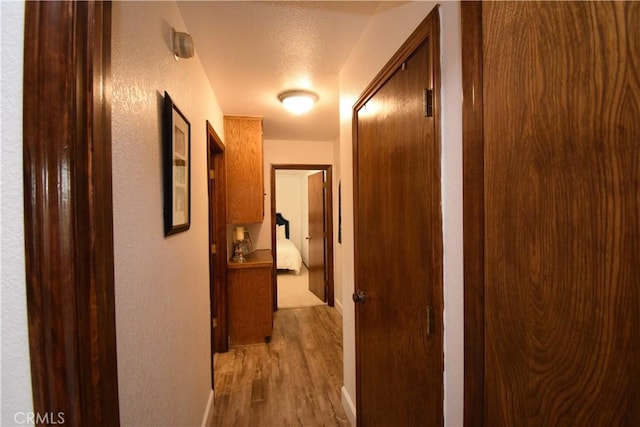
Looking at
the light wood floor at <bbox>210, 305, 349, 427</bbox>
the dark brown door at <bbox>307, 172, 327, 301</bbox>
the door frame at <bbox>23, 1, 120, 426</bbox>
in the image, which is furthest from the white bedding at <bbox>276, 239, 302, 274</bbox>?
the door frame at <bbox>23, 1, 120, 426</bbox>

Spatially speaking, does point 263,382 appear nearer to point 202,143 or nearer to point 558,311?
point 202,143

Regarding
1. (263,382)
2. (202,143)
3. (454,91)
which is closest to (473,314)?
(454,91)

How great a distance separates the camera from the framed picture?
108cm

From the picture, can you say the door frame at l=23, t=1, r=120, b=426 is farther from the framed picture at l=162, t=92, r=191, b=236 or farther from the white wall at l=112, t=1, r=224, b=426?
the framed picture at l=162, t=92, r=191, b=236

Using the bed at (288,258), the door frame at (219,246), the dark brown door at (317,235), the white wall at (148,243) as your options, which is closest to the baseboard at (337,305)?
the dark brown door at (317,235)

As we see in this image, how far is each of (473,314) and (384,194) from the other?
2.22 feet

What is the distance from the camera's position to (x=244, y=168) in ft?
9.52

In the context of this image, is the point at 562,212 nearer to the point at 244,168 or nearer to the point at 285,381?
the point at 285,381

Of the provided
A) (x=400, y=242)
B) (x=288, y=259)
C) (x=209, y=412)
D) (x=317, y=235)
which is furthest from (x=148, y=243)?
(x=288, y=259)

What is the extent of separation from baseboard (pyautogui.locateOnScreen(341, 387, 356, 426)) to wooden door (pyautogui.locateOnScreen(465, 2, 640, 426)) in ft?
4.50

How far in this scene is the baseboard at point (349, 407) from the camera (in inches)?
70.6

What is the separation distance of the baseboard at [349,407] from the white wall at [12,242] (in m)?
1.84

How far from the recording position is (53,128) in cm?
43

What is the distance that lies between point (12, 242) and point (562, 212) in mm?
973
